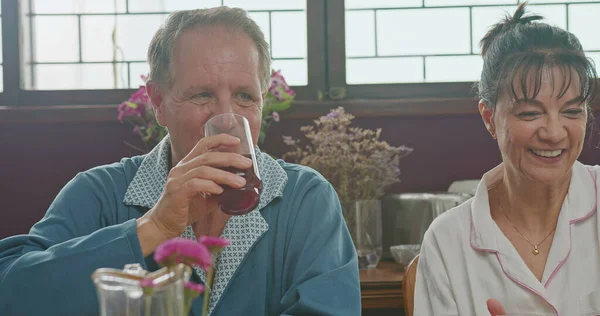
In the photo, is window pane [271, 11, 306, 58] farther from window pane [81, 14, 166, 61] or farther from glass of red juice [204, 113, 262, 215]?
glass of red juice [204, 113, 262, 215]

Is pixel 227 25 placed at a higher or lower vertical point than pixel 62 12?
lower

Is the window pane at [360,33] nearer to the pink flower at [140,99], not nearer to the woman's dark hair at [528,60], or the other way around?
the pink flower at [140,99]

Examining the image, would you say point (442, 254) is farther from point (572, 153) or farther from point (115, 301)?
point (115, 301)

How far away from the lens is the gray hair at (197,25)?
5.10ft

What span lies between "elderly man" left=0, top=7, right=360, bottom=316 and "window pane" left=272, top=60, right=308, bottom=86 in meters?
1.76

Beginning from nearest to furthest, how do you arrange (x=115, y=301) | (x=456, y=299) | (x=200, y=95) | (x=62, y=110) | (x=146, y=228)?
1. (x=115, y=301)
2. (x=146, y=228)
3. (x=200, y=95)
4. (x=456, y=299)
5. (x=62, y=110)

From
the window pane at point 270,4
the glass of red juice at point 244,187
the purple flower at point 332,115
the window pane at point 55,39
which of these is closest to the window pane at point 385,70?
the window pane at point 270,4

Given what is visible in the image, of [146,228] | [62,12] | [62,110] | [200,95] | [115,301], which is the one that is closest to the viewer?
[115,301]

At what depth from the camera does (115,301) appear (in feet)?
2.39

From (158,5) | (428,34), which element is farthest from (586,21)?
(158,5)

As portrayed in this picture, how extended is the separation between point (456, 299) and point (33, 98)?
7.42 ft

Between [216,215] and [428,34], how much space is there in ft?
7.11

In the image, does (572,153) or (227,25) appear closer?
(227,25)

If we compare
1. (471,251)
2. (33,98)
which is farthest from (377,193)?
(33,98)
